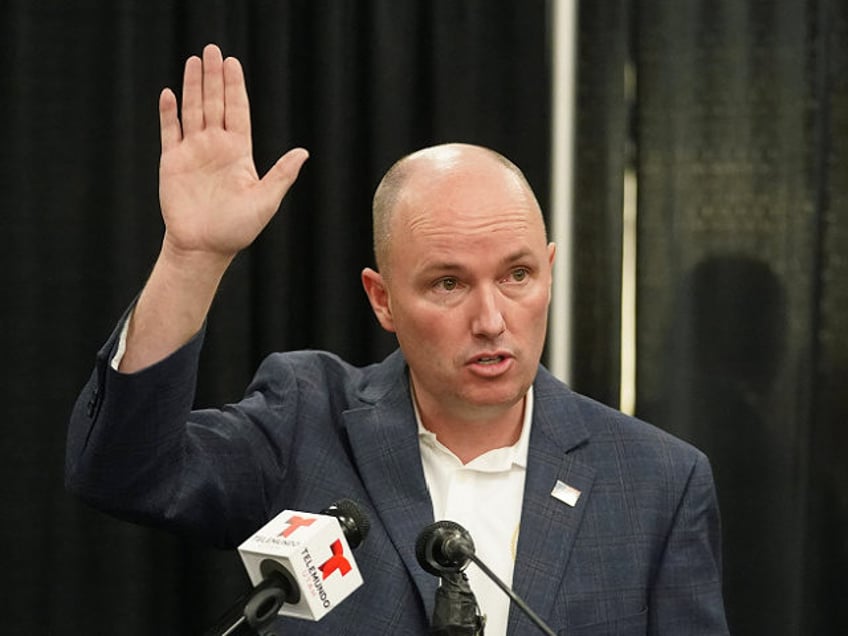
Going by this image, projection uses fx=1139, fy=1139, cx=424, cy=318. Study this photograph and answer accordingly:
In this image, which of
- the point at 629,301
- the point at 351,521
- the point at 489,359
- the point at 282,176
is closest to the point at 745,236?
the point at 629,301

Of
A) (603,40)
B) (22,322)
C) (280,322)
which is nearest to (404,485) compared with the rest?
(280,322)

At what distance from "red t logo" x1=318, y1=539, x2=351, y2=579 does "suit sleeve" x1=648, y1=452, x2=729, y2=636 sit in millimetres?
855

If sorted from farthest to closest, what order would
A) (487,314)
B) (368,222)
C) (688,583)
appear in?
(368,222) < (688,583) < (487,314)

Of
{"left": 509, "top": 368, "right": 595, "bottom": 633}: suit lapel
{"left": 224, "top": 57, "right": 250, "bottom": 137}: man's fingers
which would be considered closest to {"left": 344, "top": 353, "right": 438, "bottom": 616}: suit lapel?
{"left": 509, "top": 368, "right": 595, "bottom": 633}: suit lapel

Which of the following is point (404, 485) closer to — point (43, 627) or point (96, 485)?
point (96, 485)

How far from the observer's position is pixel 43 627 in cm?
293

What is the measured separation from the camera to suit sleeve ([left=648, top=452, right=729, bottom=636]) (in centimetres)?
196

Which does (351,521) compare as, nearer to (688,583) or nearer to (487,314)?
(487,314)

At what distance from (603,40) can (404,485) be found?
1578 millimetres

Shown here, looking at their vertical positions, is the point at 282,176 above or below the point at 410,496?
above

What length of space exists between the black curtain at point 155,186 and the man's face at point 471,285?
0.98m

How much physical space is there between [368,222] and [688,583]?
55.3 inches

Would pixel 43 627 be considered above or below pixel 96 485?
below

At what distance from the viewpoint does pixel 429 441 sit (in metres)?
2.10
